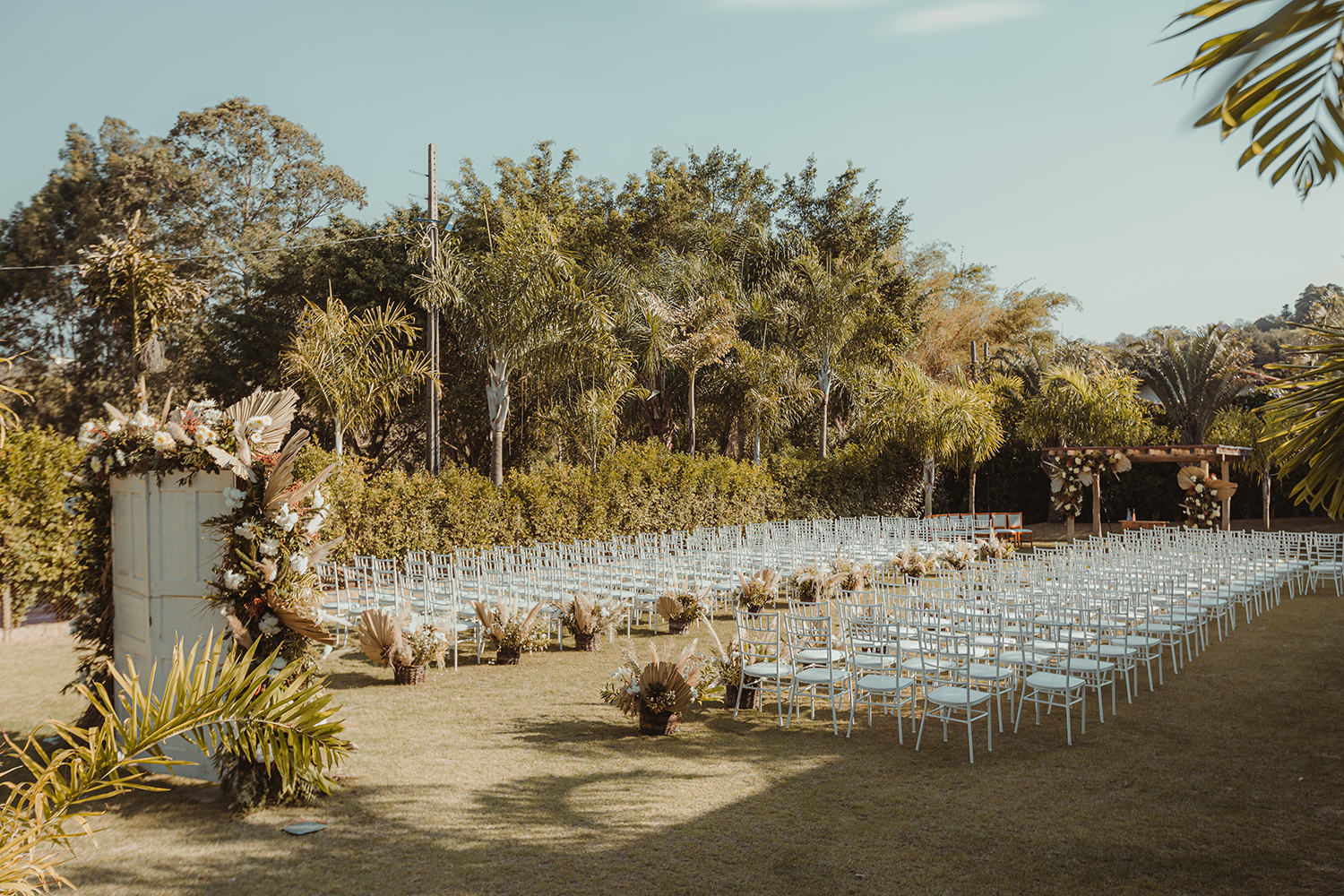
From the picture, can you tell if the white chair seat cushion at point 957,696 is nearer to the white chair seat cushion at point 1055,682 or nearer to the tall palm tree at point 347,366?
the white chair seat cushion at point 1055,682

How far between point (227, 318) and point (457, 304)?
38.0 ft

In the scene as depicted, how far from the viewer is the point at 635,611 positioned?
40.2 feet

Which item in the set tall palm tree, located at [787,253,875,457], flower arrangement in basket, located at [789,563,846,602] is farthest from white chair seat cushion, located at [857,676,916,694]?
tall palm tree, located at [787,253,875,457]

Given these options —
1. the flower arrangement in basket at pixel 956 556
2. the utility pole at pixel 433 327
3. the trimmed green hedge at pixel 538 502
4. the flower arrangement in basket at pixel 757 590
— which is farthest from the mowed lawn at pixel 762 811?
the utility pole at pixel 433 327

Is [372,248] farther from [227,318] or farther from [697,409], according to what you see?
[697,409]

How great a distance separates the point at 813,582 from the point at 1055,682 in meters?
6.08

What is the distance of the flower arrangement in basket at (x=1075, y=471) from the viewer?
2095 centimetres

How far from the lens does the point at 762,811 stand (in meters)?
5.24

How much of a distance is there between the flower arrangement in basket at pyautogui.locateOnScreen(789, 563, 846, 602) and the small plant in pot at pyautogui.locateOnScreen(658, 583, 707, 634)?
196 centimetres

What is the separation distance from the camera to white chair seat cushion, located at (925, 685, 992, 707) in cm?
612

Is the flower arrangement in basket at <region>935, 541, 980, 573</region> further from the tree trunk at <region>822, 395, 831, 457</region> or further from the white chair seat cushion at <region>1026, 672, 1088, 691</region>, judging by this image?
the tree trunk at <region>822, 395, 831, 457</region>

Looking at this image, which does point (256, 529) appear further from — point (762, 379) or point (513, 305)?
point (762, 379)

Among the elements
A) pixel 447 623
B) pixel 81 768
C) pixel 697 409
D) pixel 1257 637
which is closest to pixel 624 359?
pixel 697 409

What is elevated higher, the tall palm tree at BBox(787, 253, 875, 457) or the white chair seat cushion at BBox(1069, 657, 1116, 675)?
the tall palm tree at BBox(787, 253, 875, 457)
